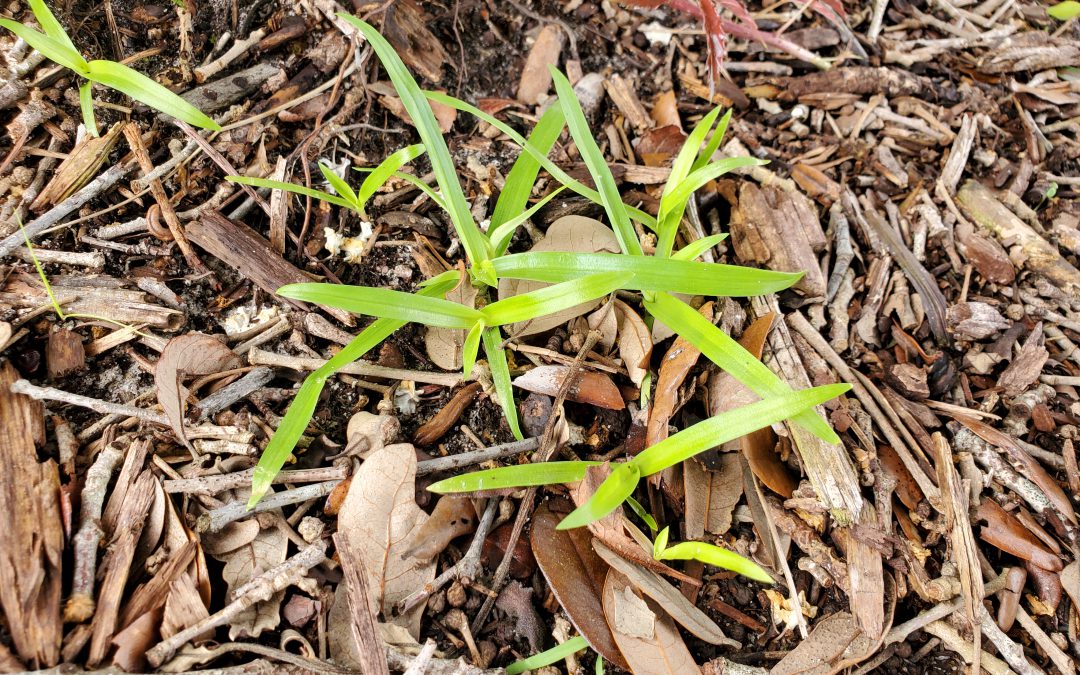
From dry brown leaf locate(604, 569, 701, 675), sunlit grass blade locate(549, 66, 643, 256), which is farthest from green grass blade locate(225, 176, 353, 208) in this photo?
dry brown leaf locate(604, 569, 701, 675)

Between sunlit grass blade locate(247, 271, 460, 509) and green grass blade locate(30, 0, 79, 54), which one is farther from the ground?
green grass blade locate(30, 0, 79, 54)

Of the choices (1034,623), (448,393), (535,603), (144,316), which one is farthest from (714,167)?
(144,316)

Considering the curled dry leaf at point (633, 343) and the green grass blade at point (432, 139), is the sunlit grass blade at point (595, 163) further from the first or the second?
the green grass blade at point (432, 139)

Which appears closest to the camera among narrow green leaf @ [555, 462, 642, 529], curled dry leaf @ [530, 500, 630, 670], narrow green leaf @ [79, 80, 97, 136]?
narrow green leaf @ [555, 462, 642, 529]

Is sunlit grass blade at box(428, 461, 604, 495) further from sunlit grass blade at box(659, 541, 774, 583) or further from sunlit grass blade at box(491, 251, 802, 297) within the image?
sunlit grass blade at box(491, 251, 802, 297)

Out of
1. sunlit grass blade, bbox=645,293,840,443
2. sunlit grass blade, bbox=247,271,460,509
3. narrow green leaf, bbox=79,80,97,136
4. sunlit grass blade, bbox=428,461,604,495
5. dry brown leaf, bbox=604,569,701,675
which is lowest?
dry brown leaf, bbox=604,569,701,675

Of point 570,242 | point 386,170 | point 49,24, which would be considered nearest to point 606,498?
point 570,242

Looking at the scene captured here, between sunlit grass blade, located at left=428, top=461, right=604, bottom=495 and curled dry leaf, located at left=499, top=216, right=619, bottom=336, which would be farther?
curled dry leaf, located at left=499, top=216, right=619, bottom=336

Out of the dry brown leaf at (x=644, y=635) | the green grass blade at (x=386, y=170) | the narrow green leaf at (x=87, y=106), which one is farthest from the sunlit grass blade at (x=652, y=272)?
the narrow green leaf at (x=87, y=106)
